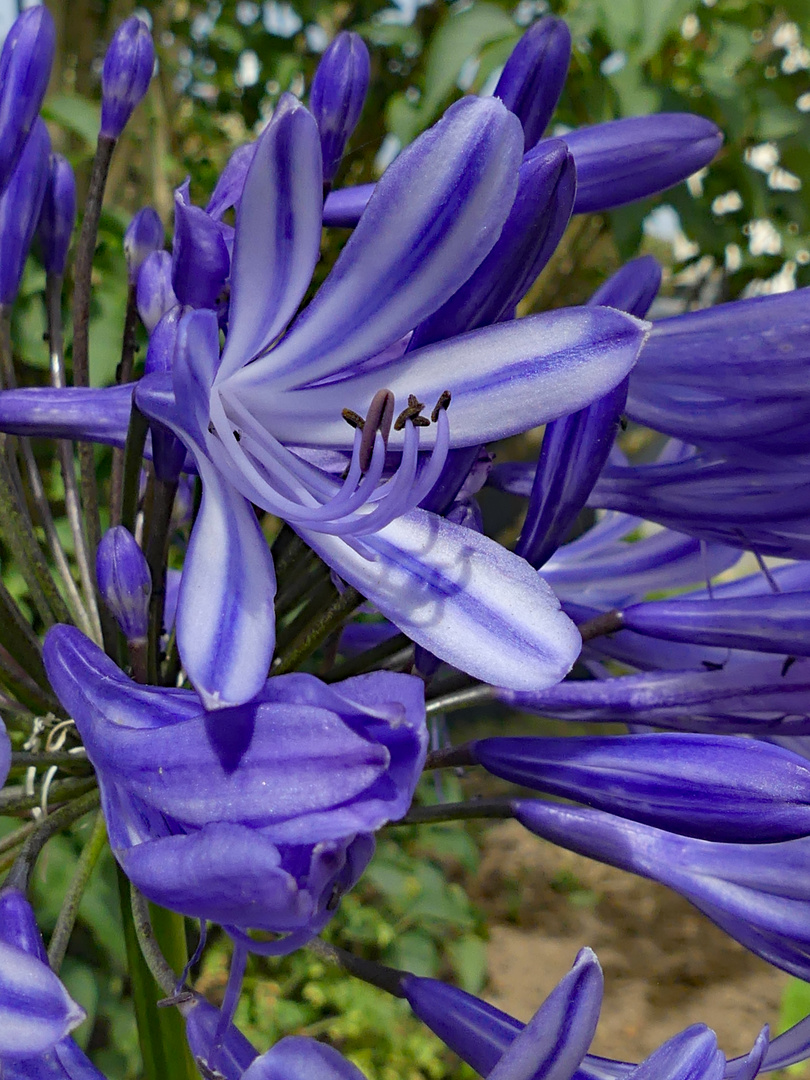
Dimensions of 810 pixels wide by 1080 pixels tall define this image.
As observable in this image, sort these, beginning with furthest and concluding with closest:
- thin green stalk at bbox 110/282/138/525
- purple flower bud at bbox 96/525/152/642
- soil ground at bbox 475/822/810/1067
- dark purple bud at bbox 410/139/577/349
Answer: soil ground at bbox 475/822/810/1067 → thin green stalk at bbox 110/282/138/525 → purple flower bud at bbox 96/525/152/642 → dark purple bud at bbox 410/139/577/349

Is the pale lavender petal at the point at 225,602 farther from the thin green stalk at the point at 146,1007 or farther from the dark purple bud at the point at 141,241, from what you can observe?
the dark purple bud at the point at 141,241

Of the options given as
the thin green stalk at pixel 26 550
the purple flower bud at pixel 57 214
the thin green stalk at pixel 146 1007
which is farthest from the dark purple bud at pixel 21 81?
the thin green stalk at pixel 146 1007

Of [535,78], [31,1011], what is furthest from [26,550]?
[535,78]

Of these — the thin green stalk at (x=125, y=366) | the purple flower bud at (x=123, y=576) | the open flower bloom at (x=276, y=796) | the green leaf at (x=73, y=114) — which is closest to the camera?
the open flower bloom at (x=276, y=796)

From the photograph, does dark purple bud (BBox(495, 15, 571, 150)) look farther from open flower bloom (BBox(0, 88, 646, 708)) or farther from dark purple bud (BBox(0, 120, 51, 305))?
→ dark purple bud (BBox(0, 120, 51, 305))

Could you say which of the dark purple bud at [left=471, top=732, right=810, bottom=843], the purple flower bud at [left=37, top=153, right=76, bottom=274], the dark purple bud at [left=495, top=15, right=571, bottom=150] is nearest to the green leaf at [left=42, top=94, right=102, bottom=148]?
the purple flower bud at [left=37, top=153, right=76, bottom=274]

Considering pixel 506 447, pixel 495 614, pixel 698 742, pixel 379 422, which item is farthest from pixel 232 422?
pixel 506 447
